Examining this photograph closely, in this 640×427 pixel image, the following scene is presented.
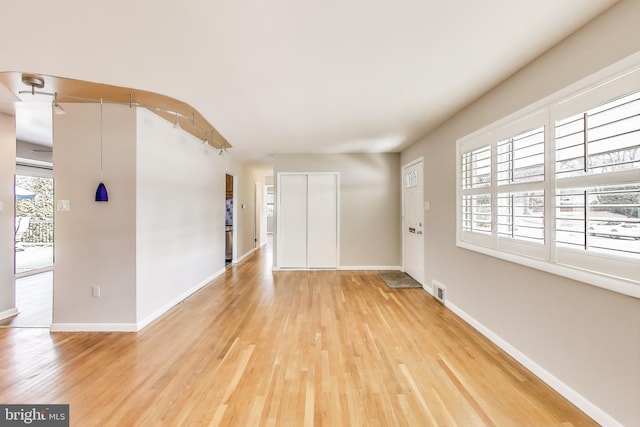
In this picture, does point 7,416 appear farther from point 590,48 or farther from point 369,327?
point 590,48

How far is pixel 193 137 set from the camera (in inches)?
162

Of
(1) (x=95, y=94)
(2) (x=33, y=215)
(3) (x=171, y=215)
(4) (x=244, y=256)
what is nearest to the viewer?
(1) (x=95, y=94)

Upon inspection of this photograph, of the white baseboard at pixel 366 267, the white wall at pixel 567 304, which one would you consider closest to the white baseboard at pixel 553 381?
the white wall at pixel 567 304

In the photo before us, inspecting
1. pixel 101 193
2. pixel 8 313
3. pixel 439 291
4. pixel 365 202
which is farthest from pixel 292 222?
pixel 8 313

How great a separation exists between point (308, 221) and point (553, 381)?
169 inches

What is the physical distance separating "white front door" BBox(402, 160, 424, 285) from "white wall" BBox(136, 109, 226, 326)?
12.1ft

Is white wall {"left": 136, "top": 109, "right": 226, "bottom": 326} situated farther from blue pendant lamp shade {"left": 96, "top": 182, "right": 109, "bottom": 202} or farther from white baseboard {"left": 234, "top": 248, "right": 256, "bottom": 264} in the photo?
white baseboard {"left": 234, "top": 248, "right": 256, "bottom": 264}

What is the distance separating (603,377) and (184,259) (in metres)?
4.37

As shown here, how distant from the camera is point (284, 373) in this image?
82.9 inches

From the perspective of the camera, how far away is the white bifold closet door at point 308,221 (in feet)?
18.3

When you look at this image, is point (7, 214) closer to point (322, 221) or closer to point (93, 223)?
point (93, 223)

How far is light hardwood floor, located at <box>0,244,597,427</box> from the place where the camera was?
168 centimetres

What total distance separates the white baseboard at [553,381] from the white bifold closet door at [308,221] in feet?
10.4

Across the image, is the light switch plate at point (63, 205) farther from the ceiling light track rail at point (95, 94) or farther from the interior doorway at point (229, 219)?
the interior doorway at point (229, 219)
